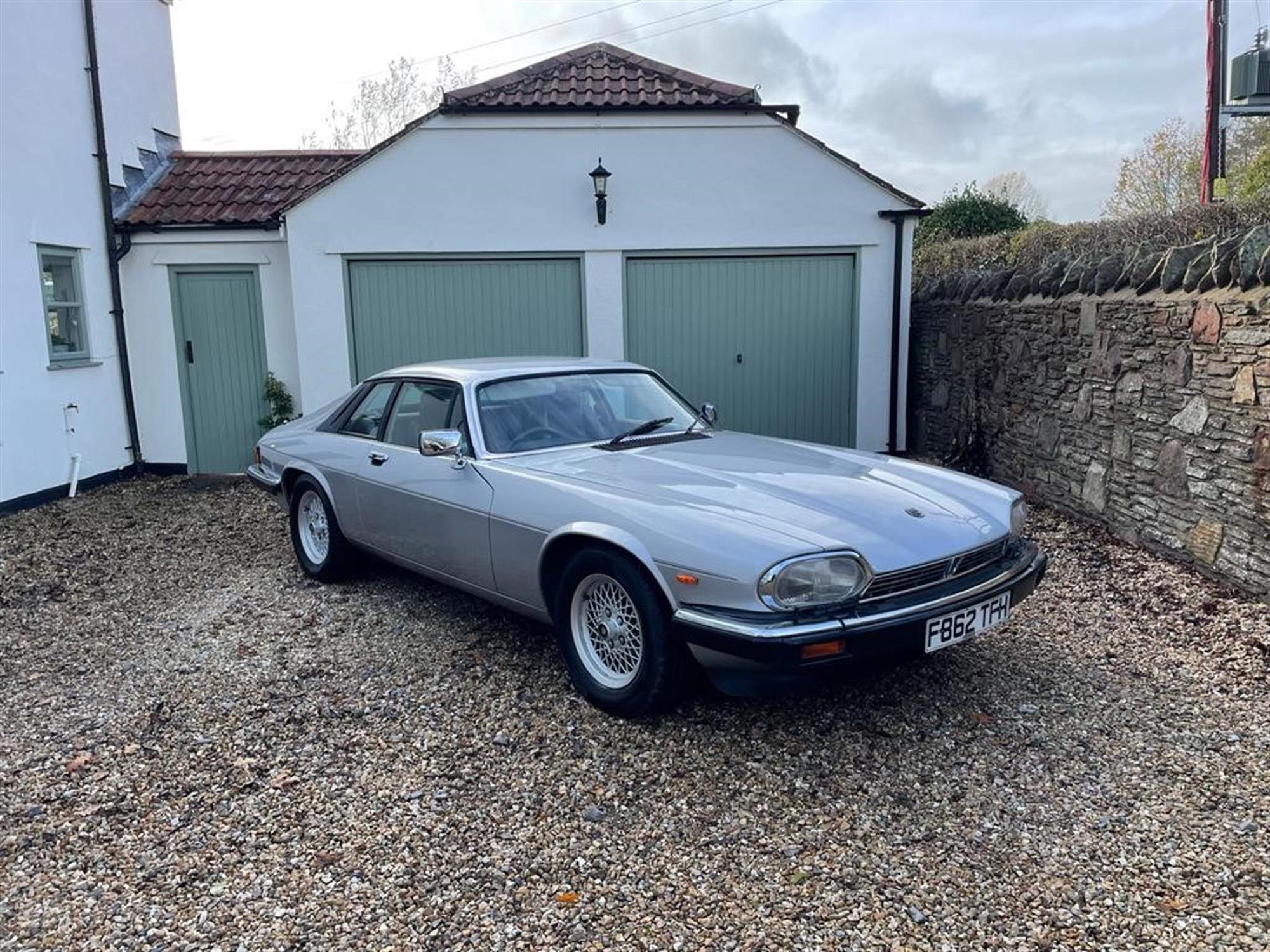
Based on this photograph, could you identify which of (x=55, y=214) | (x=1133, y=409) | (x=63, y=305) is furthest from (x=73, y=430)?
(x=1133, y=409)

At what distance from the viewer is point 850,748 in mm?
3551

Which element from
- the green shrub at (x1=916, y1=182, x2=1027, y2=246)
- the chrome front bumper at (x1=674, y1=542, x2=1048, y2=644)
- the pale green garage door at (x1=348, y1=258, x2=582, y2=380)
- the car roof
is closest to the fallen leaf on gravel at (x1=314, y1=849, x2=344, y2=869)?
the chrome front bumper at (x1=674, y1=542, x2=1048, y2=644)

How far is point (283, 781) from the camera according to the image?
11.2 ft

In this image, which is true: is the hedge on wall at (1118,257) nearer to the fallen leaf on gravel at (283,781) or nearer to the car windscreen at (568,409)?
the car windscreen at (568,409)

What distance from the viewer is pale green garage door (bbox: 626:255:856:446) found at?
31.1 feet

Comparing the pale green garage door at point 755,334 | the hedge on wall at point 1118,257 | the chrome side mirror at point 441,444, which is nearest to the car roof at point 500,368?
the chrome side mirror at point 441,444

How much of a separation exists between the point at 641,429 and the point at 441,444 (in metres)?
1.04

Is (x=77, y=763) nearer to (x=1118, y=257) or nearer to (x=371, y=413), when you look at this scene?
(x=371, y=413)

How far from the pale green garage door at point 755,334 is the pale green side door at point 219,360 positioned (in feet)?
13.2

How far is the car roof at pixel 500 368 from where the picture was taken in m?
4.86

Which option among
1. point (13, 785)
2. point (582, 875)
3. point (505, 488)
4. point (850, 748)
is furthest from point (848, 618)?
point (13, 785)

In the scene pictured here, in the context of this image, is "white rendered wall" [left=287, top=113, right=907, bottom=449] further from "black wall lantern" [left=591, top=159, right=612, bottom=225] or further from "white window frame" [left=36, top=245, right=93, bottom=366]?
"white window frame" [left=36, top=245, right=93, bottom=366]

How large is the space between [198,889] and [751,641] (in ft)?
6.21

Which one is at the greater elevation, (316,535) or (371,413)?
(371,413)
